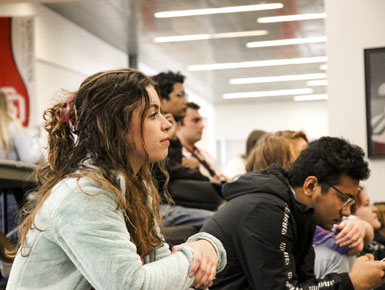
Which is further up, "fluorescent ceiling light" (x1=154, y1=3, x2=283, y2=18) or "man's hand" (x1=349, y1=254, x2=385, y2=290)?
"fluorescent ceiling light" (x1=154, y1=3, x2=283, y2=18)

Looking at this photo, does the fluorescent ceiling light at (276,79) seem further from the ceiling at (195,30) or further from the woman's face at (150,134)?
the woman's face at (150,134)

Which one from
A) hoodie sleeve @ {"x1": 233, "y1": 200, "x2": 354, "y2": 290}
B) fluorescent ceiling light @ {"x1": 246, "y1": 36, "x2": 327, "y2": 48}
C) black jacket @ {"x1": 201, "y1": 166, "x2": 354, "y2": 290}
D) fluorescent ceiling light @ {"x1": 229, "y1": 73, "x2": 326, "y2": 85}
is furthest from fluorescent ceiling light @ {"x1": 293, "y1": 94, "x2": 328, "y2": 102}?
hoodie sleeve @ {"x1": 233, "y1": 200, "x2": 354, "y2": 290}

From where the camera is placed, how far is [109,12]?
10.4 metres

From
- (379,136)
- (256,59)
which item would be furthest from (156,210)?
(256,59)

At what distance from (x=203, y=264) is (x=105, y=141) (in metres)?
0.36

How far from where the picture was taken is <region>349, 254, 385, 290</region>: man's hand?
2.29 metres

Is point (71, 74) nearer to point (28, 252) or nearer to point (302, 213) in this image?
point (302, 213)

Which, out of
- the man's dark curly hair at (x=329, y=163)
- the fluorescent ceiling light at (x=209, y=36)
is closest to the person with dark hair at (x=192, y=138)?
the man's dark curly hair at (x=329, y=163)

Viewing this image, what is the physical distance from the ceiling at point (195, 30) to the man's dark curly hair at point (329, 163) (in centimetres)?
715

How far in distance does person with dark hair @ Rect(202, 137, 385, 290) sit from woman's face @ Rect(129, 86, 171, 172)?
2.18 feet

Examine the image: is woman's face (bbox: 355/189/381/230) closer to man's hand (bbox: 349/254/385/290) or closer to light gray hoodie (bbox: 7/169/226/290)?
man's hand (bbox: 349/254/385/290)

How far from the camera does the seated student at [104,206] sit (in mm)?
1471

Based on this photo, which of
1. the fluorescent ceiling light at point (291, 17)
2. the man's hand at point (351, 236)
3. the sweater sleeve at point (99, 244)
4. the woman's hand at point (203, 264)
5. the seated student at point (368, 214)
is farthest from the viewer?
the fluorescent ceiling light at point (291, 17)

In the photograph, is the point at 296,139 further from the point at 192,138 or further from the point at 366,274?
the point at 192,138
